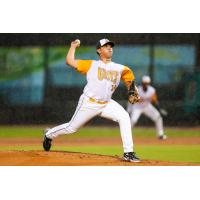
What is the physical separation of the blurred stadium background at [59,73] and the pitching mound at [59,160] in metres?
4.79

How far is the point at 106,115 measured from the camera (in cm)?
859

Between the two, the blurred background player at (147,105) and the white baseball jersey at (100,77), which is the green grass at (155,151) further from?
the blurred background player at (147,105)

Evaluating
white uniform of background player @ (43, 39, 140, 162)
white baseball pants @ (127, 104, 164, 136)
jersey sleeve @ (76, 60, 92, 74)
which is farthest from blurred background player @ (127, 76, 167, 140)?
jersey sleeve @ (76, 60, 92, 74)

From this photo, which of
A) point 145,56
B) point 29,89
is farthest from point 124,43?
point 29,89

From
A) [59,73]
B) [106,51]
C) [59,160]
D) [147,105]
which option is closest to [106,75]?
[106,51]

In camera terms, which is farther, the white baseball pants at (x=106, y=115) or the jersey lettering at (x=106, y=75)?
the jersey lettering at (x=106, y=75)

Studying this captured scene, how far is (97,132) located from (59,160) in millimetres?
6722

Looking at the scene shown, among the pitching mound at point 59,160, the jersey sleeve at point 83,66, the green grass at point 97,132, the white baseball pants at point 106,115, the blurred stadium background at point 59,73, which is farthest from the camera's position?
the green grass at point 97,132

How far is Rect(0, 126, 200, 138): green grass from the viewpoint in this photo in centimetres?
1432

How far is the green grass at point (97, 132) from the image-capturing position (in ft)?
47.0

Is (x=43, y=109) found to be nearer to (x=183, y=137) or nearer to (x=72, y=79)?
(x=72, y=79)

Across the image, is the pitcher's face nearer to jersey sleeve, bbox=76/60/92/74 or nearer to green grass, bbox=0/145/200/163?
jersey sleeve, bbox=76/60/92/74

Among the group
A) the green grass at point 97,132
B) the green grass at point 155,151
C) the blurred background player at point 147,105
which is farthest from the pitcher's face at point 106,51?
the green grass at point 97,132

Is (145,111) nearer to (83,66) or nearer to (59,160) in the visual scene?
(83,66)
